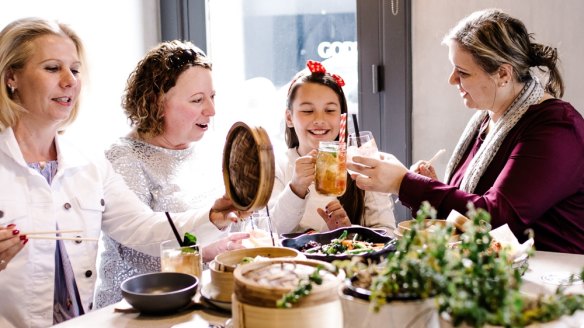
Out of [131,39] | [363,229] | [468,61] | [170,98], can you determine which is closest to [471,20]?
[468,61]

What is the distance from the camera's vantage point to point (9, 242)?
1742 mm

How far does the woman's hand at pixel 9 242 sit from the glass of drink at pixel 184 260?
1.47ft

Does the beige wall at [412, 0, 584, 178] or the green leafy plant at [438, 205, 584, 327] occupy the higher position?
the beige wall at [412, 0, 584, 178]

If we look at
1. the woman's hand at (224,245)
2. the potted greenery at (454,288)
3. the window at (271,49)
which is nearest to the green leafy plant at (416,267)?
the potted greenery at (454,288)

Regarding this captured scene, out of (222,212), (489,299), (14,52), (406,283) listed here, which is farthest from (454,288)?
(14,52)

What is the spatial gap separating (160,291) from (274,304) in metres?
0.52

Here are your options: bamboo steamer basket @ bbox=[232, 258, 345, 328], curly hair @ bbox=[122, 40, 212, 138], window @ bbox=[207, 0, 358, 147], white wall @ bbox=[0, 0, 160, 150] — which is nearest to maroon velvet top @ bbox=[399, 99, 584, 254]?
curly hair @ bbox=[122, 40, 212, 138]

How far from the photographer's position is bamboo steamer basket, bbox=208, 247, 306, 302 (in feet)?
4.68

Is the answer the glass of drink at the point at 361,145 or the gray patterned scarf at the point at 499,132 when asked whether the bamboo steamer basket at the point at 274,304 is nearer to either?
the glass of drink at the point at 361,145

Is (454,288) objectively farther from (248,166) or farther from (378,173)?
(378,173)

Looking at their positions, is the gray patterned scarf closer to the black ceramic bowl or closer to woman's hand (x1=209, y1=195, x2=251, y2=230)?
woman's hand (x1=209, y1=195, x2=251, y2=230)

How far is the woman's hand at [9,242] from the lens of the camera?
1.74 m

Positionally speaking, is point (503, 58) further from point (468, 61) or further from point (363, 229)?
point (363, 229)

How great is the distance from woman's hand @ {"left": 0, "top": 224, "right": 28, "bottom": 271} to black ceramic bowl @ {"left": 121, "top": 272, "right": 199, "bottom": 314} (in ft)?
1.51
